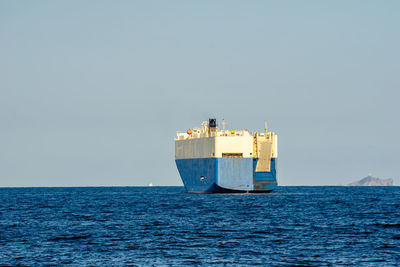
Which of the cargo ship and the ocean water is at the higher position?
the cargo ship

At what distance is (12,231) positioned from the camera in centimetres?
4678

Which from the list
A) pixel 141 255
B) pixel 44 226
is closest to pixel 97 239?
pixel 141 255

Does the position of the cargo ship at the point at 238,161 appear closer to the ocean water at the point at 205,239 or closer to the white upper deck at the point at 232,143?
the white upper deck at the point at 232,143

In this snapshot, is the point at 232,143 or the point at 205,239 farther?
the point at 232,143

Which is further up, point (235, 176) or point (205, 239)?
point (235, 176)

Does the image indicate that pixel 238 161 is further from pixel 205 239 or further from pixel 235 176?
pixel 205 239

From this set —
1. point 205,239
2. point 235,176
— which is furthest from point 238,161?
point 205,239

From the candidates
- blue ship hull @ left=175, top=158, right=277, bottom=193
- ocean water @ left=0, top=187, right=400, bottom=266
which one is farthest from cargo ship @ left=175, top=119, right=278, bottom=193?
ocean water @ left=0, top=187, right=400, bottom=266

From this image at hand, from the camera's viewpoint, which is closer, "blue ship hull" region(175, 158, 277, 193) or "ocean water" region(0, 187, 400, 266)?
"ocean water" region(0, 187, 400, 266)

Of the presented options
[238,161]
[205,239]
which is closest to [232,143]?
[238,161]

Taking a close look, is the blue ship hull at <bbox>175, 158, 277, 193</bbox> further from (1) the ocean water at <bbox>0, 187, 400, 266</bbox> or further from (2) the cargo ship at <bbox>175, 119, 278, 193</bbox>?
(1) the ocean water at <bbox>0, 187, 400, 266</bbox>

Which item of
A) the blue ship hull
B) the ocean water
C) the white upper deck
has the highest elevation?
the white upper deck

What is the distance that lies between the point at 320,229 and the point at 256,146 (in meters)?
47.5

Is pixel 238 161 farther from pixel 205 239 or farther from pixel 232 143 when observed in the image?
pixel 205 239
